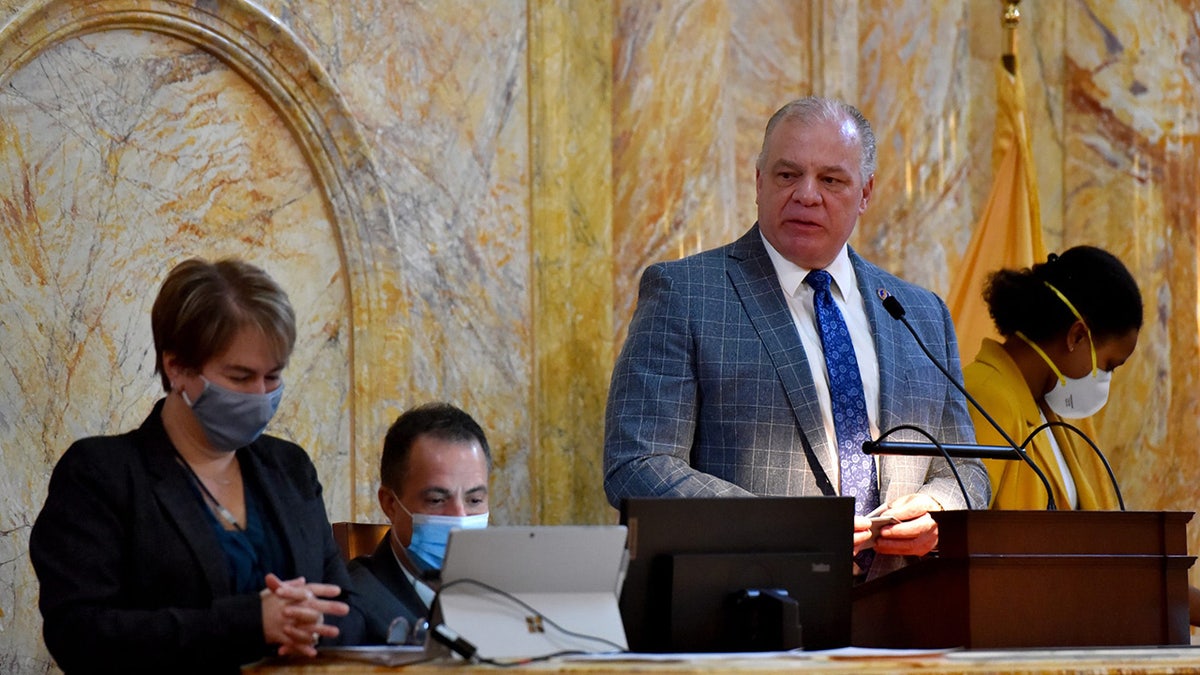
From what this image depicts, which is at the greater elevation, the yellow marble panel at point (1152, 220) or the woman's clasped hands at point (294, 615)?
the yellow marble panel at point (1152, 220)

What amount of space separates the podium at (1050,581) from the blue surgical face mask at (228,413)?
133 centimetres

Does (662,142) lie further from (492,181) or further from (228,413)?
(228,413)

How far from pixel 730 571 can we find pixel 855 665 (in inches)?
17.1

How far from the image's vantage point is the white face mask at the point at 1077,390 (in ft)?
16.4

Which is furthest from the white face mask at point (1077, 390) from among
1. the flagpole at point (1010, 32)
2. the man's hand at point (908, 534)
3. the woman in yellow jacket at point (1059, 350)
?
the flagpole at point (1010, 32)

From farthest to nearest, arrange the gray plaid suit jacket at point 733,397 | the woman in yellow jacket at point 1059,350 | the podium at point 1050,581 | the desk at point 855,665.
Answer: the woman in yellow jacket at point 1059,350 → the gray plaid suit jacket at point 733,397 → the podium at point 1050,581 → the desk at point 855,665

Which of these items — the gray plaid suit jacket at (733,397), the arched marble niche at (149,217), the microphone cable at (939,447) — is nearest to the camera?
the microphone cable at (939,447)

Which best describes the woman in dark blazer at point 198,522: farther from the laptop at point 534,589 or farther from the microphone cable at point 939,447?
the microphone cable at point 939,447

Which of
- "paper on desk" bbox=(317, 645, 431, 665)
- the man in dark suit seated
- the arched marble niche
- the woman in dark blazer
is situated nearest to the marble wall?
the arched marble niche

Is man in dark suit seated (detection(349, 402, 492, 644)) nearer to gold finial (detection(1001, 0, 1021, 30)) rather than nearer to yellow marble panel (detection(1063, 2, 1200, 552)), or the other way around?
gold finial (detection(1001, 0, 1021, 30))

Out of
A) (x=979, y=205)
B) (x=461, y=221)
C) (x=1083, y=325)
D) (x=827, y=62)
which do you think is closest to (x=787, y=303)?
(x=1083, y=325)

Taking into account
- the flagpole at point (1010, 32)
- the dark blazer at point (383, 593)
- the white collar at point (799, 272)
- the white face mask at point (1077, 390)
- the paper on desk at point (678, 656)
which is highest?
the flagpole at point (1010, 32)

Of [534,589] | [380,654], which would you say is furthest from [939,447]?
[380,654]

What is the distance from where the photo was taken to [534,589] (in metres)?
2.99
